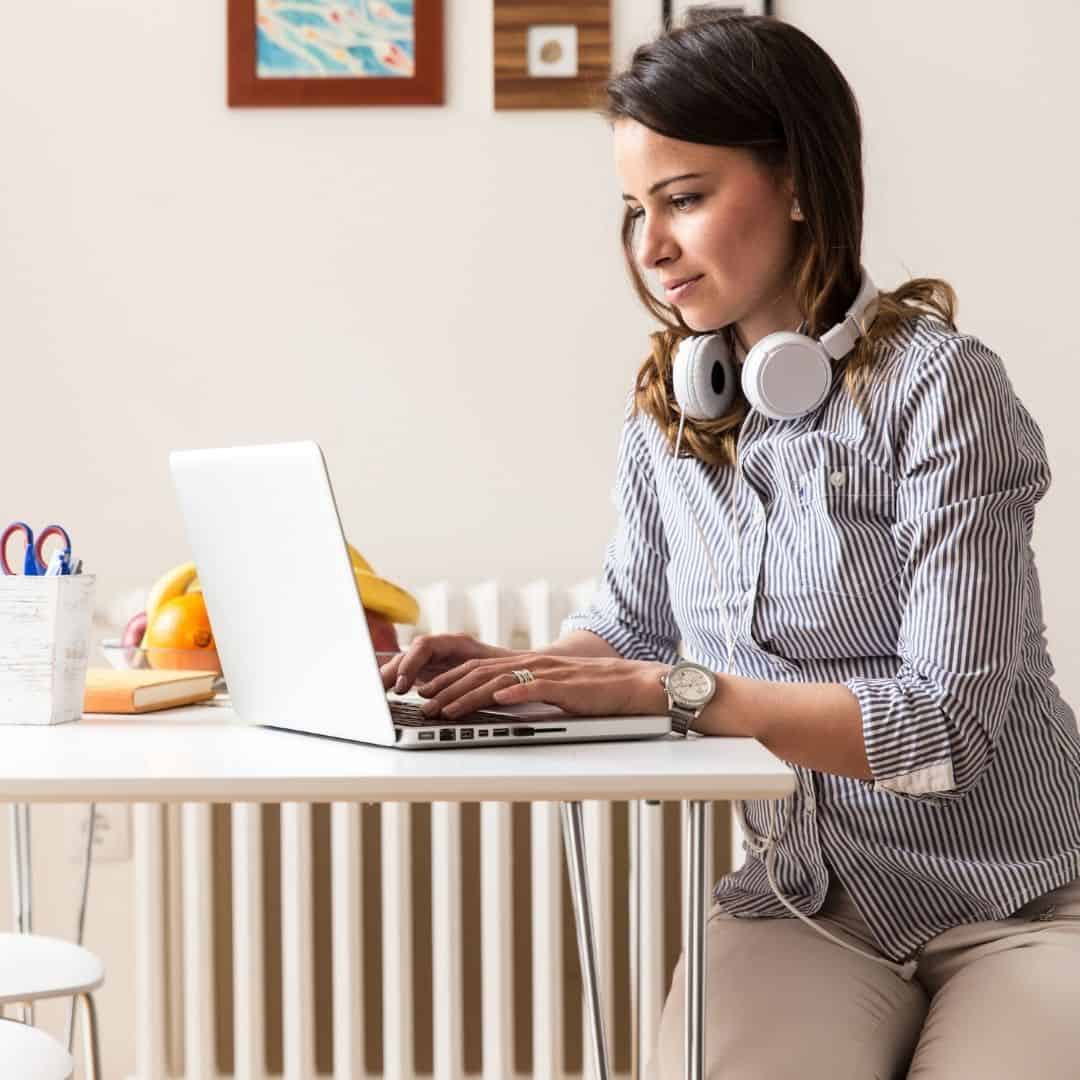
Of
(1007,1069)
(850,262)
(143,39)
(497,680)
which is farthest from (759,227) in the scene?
(143,39)

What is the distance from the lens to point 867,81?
2.13 m

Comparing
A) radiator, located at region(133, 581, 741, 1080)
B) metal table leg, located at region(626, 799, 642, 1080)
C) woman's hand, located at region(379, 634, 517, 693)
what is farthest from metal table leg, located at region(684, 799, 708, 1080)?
radiator, located at region(133, 581, 741, 1080)

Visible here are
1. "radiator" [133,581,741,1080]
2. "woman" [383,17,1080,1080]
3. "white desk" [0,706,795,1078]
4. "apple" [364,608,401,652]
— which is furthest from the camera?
"radiator" [133,581,741,1080]

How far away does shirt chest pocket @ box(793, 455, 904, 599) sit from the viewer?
47.9 inches

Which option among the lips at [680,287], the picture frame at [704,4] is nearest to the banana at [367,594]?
the lips at [680,287]

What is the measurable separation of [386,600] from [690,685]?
549 millimetres

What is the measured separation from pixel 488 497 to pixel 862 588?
1004 millimetres

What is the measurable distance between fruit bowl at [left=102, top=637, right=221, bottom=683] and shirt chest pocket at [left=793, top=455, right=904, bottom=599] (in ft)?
1.79

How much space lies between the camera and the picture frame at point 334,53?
6.94 ft

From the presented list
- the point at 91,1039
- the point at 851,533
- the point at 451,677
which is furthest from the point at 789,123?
the point at 91,1039

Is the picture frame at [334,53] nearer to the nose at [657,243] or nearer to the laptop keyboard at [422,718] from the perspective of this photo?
the nose at [657,243]

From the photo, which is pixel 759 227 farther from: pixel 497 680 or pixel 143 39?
pixel 143 39

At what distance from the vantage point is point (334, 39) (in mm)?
2117

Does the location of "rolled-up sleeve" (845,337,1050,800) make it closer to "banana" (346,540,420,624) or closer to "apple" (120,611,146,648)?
"banana" (346,540,420,624)
